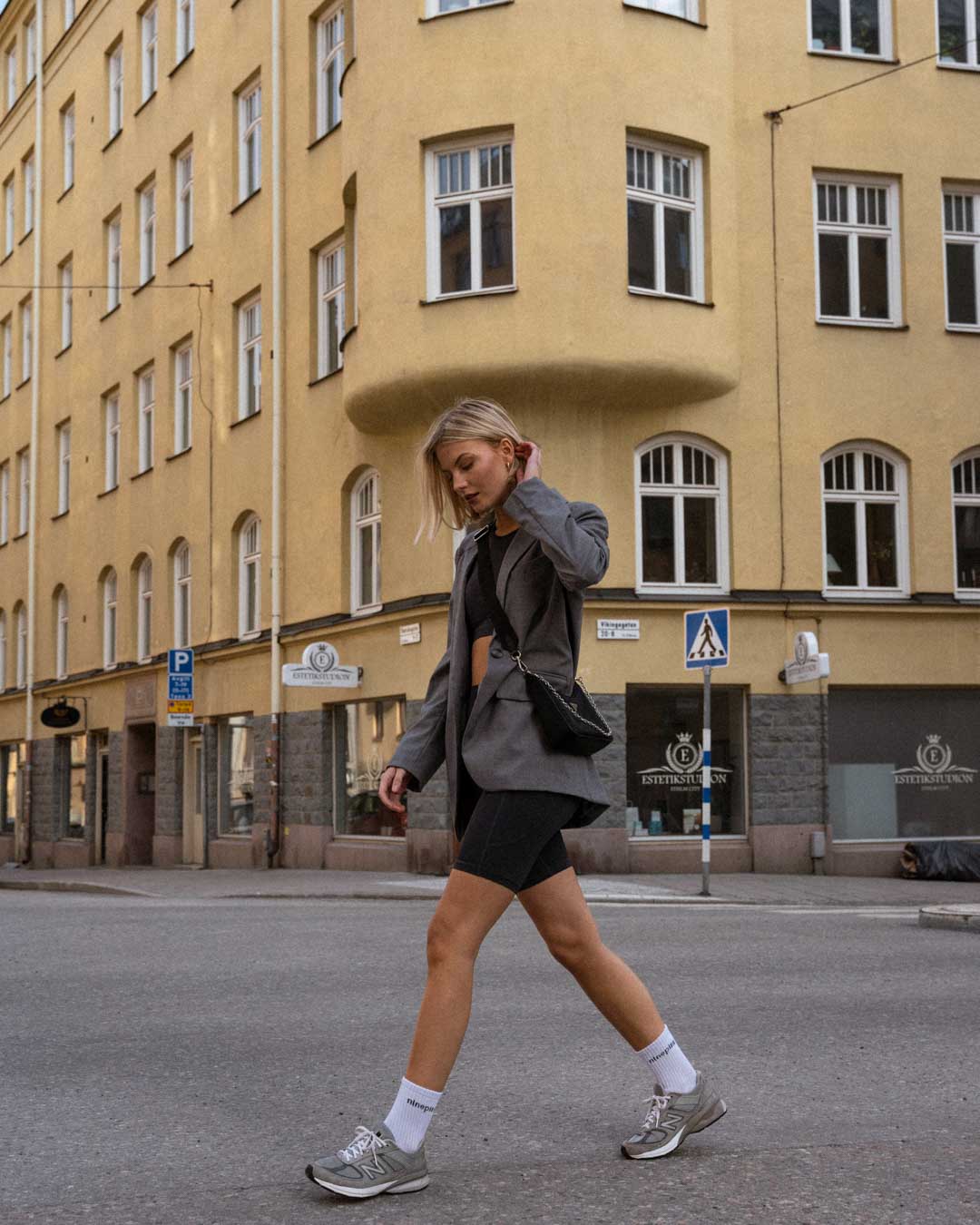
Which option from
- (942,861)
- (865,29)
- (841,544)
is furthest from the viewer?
(865,29)

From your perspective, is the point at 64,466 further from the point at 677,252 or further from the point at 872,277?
the point at 872,277

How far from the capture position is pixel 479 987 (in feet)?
25.3

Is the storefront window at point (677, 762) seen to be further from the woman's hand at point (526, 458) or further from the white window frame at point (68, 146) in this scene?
the white window frame at point (68, 146)

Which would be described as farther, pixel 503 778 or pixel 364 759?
pixel 364 759

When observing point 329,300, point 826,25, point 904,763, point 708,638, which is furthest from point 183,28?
point 708,638

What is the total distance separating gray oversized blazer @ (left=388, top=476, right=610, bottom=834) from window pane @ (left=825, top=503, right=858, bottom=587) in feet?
55.1

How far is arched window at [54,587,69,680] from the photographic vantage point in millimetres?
35188

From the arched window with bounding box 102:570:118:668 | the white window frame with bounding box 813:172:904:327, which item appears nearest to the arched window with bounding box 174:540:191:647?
the arched window with bounding box 102:570:118:668

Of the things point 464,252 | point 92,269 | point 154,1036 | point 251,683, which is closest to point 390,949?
point 154,1036

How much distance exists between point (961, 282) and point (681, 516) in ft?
16.7

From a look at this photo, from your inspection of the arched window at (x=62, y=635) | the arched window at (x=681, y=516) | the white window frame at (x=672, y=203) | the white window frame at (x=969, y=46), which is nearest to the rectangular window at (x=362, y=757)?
the arched window at (x=681, y=516)

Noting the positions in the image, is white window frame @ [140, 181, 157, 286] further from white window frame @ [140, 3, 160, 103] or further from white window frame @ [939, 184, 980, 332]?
white window frame @ [939, 184, 980, 332]

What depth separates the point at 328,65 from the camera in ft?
78.6

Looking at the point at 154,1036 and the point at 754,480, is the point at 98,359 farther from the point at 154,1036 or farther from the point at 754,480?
the point at 154,1036
